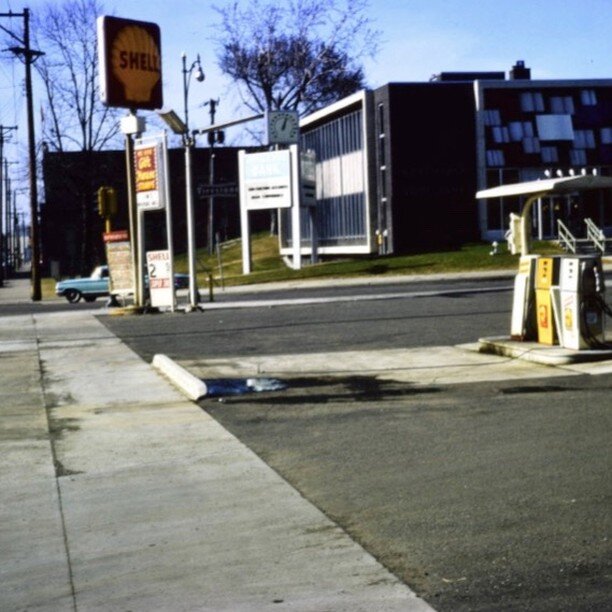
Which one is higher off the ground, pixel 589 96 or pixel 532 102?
pixel 589 96

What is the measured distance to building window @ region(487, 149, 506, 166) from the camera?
6200 cm

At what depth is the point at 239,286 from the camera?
175 ft

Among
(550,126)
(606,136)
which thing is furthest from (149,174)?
(606,136)

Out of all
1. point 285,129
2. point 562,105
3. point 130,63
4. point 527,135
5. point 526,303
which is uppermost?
point 562,105

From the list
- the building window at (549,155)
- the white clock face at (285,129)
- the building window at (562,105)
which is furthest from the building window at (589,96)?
the white clock face at (285,129)

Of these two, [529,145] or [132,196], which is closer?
[132,196]

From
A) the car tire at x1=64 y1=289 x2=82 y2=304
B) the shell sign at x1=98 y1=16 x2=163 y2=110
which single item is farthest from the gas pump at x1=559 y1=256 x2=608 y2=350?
the car tire at x1=64 y1=289 x2=82 y2=304

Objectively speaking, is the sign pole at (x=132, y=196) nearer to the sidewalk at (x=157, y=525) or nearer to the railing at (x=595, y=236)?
the sidewalk at (x=157, y=525)

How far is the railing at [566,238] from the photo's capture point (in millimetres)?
56591

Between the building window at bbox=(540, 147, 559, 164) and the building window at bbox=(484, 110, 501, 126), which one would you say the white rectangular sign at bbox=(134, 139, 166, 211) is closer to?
the building window at bbox=(484, 110, 501, 126)

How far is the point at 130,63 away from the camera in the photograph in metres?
30.9

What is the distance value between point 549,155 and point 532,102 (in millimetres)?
2708

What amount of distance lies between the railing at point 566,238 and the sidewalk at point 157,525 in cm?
4533

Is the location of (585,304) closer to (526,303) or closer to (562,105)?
(526,303)
